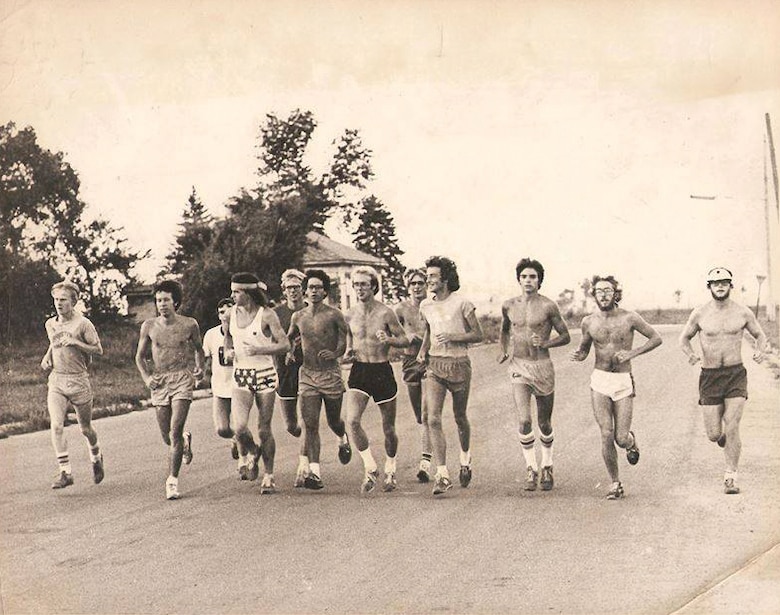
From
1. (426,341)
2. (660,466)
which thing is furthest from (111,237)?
(660,466)

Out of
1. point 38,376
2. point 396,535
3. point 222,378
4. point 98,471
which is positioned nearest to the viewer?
point 396,535

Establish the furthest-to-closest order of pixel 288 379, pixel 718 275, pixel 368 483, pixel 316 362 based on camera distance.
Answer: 1. pixel 288 379
2. pixel 316 362
3. pixel 368 483
4. pixel 718 275

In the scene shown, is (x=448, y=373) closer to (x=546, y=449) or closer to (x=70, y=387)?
(x=546, y=449)

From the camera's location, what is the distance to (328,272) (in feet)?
36.6

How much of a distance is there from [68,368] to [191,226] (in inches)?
102

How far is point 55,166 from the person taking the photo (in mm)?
9617

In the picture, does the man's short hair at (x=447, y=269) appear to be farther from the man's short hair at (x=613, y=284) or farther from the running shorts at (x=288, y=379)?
the running shorts at (x=288, y=379)

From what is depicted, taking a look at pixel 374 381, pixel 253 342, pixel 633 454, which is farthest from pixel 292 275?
pixel 633 454

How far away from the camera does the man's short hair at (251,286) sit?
8.57m

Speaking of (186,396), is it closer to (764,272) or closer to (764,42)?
(764,272)

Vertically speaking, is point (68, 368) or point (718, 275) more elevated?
point (718, 275)

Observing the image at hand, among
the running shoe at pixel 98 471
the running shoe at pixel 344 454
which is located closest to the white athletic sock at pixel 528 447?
the running shoe at pixel 344 454

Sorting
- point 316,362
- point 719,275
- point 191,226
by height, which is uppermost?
point 191,226

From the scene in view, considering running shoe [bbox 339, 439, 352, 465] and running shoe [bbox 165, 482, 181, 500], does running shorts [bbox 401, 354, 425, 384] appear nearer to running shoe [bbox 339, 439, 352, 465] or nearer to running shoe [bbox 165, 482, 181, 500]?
running shoe [bbox 339, 439, 352, 465]
